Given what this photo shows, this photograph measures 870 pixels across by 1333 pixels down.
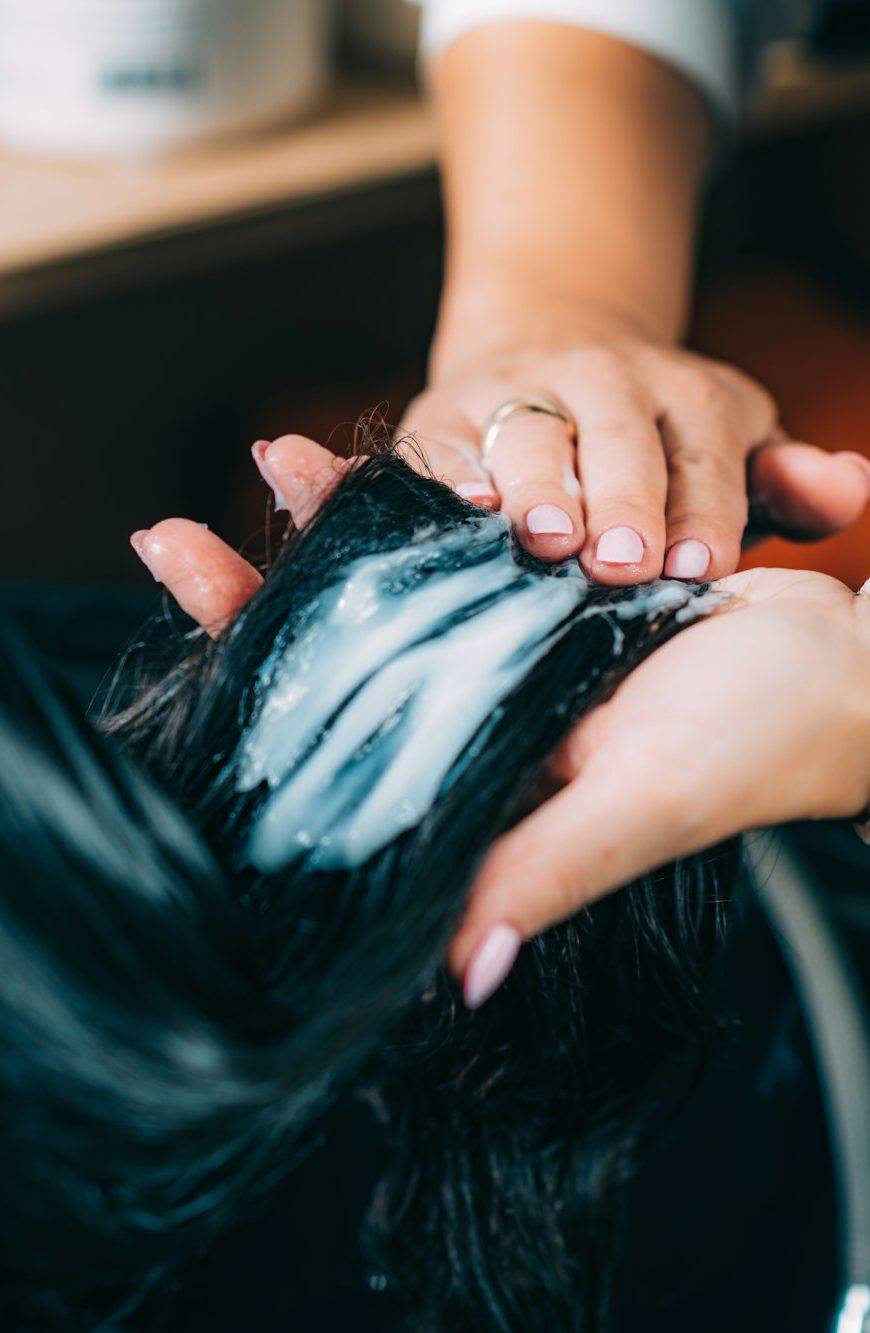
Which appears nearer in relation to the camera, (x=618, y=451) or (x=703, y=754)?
(x=703, y=754)

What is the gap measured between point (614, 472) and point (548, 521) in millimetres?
49

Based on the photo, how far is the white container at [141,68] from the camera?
2.43 ft

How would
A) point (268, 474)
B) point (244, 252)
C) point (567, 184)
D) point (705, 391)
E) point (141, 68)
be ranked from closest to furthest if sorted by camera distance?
point (268, 474) → point (705, 391) → point (567, 184) → point (141, 68) → point (244, 252)

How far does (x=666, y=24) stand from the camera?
659 mm

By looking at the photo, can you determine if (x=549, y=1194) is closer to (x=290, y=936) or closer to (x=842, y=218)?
(x=290, y=936)

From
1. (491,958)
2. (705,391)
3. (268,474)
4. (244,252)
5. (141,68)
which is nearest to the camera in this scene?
(491,958)

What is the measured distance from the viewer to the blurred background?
30.3 inches

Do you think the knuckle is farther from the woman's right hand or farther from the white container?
the white container

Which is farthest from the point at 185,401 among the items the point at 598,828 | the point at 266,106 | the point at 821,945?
the point at 598,828

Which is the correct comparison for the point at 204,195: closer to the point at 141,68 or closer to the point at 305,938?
the point at 141,68

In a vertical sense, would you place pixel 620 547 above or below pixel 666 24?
below

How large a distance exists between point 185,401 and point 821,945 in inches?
33.9

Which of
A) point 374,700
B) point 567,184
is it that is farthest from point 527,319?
point 374,700

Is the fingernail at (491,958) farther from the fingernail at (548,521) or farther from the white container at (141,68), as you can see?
the white container at (141,68)
